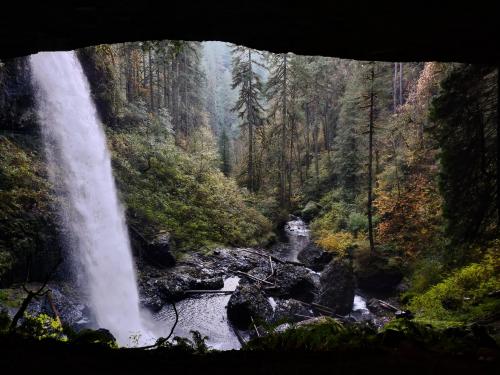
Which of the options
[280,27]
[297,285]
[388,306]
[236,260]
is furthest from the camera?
[236,260]

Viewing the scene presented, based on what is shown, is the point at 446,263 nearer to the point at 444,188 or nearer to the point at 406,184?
the point at 444,188

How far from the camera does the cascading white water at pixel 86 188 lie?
14180 millimetres

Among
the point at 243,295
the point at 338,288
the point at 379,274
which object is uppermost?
the point at 243,295

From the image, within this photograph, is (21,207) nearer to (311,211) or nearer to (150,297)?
(150,297)

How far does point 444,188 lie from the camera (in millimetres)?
8359

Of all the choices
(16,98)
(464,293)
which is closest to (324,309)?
(464,293)

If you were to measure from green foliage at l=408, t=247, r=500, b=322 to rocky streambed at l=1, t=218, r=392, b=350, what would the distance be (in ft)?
11.3

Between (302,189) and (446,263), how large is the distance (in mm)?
25891

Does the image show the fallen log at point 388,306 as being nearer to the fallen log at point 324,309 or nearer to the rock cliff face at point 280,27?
the fallen log at point 324,309

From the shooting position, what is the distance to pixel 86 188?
16625 mm

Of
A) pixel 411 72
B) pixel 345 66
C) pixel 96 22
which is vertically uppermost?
pixel 345 66

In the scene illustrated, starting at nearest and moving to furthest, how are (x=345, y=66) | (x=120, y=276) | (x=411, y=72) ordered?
1. (x=120, y=276)
2. (x=411, y=72)
3. (x=345, y=66)

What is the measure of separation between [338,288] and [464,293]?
19.6 ft

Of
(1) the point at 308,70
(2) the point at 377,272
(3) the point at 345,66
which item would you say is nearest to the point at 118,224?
(2) the point at 377,272
